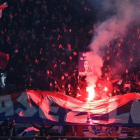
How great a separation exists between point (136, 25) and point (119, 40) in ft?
5.23

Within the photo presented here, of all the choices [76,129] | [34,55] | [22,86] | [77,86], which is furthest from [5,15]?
[76,129]

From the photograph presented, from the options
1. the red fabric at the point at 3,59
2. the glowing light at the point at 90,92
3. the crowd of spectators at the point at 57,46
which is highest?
the crowd of spectators at the point at 57,46

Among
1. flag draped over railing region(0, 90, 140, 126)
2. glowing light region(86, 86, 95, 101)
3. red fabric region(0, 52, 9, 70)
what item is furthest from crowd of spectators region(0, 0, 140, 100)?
red fabric region(0, 52, 9, 70)

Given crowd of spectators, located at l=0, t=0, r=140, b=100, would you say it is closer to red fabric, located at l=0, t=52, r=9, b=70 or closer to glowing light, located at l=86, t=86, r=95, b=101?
glowing light, located at l=86, t=86, r=95, b=101

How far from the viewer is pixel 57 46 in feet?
47.0

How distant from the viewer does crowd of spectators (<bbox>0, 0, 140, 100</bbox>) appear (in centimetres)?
1358

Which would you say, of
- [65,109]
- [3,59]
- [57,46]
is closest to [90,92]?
[65,109]

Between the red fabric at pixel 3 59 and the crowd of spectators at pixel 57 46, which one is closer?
the red fabric at pixel 3 59

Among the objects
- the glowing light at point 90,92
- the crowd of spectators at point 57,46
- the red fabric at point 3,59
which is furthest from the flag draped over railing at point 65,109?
the red fabric at point 3,59

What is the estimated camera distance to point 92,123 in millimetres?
10203

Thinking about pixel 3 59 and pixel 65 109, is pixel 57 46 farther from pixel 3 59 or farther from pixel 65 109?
pixel 3 59

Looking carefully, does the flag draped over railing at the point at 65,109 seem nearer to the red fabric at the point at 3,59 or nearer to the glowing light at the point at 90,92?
the glowing light at the point at 90,92

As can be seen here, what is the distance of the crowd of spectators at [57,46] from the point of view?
44.5ft

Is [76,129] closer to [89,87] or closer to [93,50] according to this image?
[89,87]
